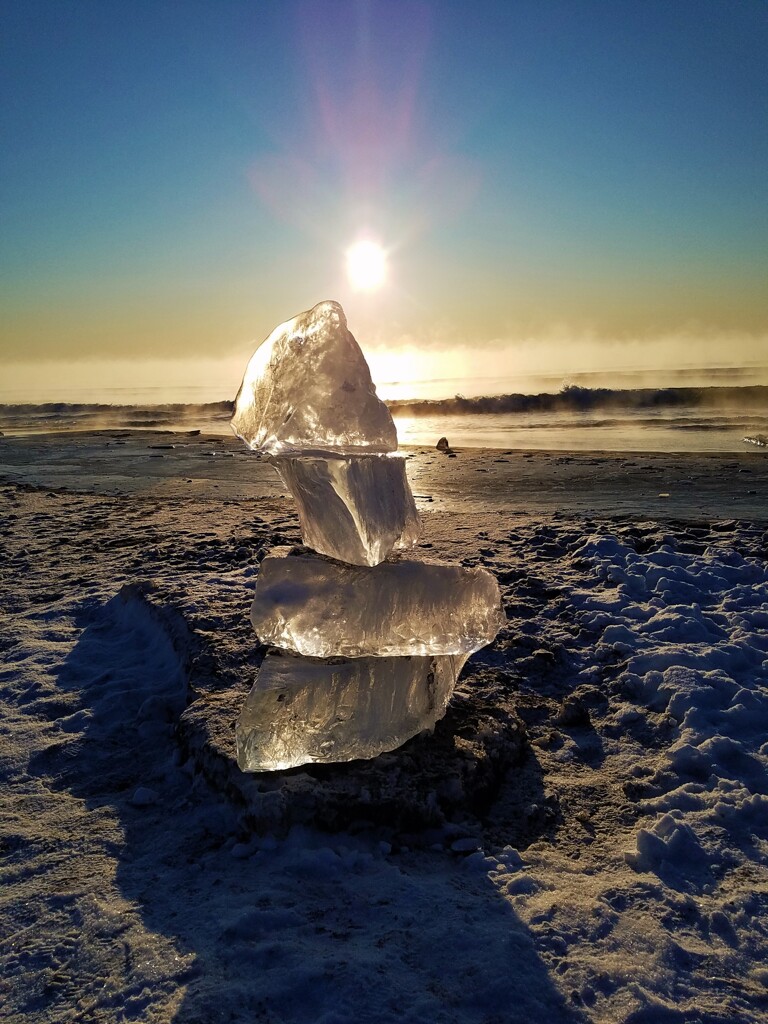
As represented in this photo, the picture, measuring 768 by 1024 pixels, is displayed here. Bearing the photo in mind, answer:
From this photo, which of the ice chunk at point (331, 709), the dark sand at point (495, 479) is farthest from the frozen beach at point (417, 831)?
the dark sand at point (495, 479)

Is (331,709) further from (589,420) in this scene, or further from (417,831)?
(589,420)

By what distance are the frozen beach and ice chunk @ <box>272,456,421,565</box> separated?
0.97 meters

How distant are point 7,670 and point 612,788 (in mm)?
3297

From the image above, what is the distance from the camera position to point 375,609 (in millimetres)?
2889

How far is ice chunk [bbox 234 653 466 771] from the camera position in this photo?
109 inches

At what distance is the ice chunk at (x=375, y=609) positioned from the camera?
2.87m

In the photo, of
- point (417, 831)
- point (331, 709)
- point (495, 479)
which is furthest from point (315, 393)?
point (495, 479)

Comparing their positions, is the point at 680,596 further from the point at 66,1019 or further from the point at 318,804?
the point at 66,1019

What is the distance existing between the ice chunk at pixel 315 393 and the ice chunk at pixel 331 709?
919mm

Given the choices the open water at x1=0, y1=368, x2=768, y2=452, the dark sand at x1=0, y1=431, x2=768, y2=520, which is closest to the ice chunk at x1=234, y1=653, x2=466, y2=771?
the dark sand at x1=0, y1=431, x2=768, y2=520

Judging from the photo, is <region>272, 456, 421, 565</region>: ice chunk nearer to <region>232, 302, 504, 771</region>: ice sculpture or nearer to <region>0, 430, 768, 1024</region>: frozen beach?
<region>232, 302, 504, 771</region>: ice sculpture

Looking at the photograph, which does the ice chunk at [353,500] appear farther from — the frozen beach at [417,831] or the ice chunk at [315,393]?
the frozen beach at [417,831]

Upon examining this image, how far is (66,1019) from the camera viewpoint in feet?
5.97

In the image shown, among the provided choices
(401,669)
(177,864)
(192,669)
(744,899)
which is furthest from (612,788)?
(192,669)
